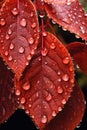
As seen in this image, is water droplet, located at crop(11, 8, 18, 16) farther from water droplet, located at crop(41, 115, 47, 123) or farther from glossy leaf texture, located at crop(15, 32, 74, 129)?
water droplet, located at crop(41, 115, 47, 123)

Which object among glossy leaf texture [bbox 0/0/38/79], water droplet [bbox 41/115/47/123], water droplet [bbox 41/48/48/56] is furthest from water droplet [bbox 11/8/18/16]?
water droplet [bbox 41/115/47/123]

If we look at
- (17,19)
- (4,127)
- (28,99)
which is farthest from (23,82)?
(4,127)

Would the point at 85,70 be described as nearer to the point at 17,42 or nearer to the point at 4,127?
the point at 17,42

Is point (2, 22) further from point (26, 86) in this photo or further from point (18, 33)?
point (26, 86)

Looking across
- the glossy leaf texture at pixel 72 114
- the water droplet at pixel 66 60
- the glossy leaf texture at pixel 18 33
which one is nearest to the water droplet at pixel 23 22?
the glossy leaf texture at pixel 18 33

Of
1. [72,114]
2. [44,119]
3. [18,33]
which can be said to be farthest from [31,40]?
[72,114]

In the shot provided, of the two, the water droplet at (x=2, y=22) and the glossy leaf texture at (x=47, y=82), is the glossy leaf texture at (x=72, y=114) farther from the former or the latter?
the water droplet at (x=2, y=22)
